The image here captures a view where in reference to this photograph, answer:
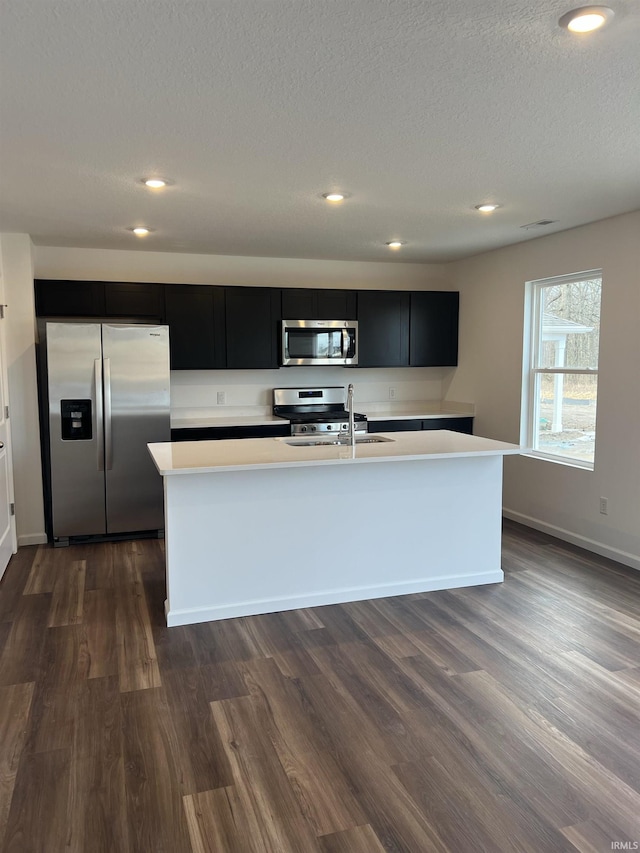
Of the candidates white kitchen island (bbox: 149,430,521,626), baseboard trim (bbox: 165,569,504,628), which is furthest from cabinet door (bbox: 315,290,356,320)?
baseboard trim (bbox: 165,569,504,628)

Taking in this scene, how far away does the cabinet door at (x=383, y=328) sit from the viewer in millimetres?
5902

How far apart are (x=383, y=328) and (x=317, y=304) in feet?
2.32

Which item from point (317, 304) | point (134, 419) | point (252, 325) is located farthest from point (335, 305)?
point (134, 419)

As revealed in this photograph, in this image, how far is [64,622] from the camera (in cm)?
332

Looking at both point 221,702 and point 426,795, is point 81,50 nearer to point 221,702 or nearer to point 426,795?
point 221,702

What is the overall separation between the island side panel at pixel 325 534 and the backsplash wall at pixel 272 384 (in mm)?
2510

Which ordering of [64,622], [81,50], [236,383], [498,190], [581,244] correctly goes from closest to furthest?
1. [81,50]
2. [64,622]
3. [498,190]
4. [581,244]
5. [236,383]

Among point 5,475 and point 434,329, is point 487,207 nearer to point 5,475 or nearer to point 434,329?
point 434,329

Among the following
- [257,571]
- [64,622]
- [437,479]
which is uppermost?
[437,479]

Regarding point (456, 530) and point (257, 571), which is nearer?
point (257, 571)

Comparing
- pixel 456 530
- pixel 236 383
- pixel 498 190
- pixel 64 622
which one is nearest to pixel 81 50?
pixel 498 190

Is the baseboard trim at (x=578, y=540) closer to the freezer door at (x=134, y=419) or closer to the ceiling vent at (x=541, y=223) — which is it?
the ceiling vent at (x=541, y=223)

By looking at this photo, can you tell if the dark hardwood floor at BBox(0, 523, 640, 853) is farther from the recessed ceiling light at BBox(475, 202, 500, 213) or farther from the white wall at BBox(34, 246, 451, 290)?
the white wall at BBox(34, 246, 451, 290)

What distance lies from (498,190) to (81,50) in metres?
2.39
